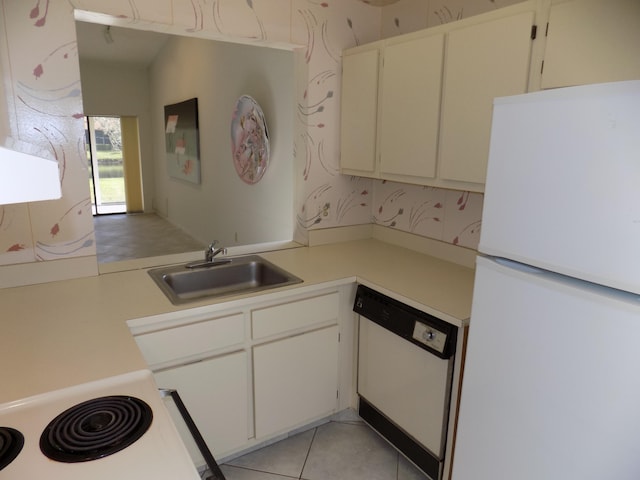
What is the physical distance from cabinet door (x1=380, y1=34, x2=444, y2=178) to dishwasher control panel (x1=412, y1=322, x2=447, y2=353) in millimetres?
715

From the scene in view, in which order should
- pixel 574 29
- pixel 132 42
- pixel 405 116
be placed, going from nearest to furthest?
pixel 574 29 → pixel 405 116 → pixel 132 42

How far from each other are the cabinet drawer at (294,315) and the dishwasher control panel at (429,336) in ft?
1.48

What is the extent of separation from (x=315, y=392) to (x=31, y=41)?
1973 mm

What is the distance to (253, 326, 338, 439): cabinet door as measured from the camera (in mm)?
1932

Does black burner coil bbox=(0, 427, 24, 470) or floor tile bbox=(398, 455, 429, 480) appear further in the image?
floor tile bbox=(398, 455, 429, 480)

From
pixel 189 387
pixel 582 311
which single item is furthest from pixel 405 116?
pixel 189 387

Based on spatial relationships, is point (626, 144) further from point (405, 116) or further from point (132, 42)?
point (132, 42)

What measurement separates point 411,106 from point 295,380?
143 cm

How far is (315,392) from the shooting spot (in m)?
2.12

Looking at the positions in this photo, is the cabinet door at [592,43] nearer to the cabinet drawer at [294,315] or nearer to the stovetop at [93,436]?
the cabinet drawer at [294,315]

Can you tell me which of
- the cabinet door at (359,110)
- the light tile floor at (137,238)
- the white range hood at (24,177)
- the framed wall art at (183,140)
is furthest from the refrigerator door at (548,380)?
the framed wall art at (183,140)

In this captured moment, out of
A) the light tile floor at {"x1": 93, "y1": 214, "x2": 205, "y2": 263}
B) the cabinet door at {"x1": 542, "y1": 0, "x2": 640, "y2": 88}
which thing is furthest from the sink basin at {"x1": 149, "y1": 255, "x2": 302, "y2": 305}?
the light tile floor at {"x1": 93, "y1": 214, "x2": 205, "y2": 263}

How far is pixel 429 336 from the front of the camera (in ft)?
5.59

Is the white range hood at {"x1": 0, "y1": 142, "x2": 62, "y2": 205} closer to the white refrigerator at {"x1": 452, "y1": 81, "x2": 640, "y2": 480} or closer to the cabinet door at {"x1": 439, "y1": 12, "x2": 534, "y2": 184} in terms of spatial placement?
the white refrigerator at {"x1": 452, "y1": 81, "x2": 640, "y2": 480}
